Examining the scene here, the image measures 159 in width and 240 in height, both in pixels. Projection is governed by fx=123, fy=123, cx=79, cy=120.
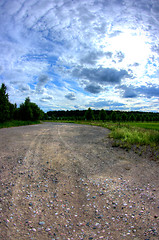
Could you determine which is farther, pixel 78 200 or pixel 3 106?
pixel 3 106

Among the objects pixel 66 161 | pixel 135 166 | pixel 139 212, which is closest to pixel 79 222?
pixel 139 212

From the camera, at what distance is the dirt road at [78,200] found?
7.80 feet

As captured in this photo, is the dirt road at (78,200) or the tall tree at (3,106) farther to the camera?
the tall tree at (3,106)

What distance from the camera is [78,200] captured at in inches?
127

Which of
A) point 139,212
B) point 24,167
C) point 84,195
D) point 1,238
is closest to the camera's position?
point 1,238

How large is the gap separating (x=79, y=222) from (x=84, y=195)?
2.76 feet

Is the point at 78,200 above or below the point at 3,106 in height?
below

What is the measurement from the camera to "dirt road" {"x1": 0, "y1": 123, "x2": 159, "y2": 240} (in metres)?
2.38

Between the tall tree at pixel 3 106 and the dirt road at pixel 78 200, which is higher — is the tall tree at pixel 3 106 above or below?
above

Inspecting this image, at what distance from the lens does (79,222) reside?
259 centimetres

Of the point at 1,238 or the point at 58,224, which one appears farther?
the point at 58,224

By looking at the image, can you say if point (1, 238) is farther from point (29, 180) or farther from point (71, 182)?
point (71, 182)

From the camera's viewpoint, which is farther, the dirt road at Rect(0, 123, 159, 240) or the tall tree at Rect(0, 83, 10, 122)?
the tall tree at Rect(0, 83, 10, 122)

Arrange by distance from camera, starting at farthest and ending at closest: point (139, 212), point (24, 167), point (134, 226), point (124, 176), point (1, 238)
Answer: point (24, 167) < point (124, 176) < point (139, 212) < point (134, 226) < point (1, 238)
